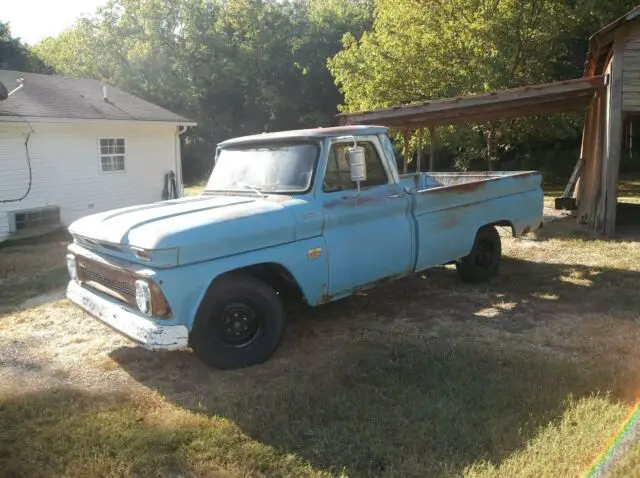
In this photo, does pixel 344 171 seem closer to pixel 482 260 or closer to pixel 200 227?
pixel 200 227

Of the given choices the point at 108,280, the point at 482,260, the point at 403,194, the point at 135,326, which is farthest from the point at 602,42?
the point at 135,326

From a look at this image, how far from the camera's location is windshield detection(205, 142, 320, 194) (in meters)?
5.11

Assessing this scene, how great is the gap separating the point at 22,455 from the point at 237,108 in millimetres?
32488

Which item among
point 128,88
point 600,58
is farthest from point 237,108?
point 600,58

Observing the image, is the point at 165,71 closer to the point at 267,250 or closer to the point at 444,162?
the point at 444,162

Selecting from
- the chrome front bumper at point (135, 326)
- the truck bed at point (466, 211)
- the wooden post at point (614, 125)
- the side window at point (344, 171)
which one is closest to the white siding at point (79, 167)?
the chrome front bumper at point (135, 326)

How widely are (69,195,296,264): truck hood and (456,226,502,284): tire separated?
301 cm

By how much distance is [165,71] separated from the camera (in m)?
33.6

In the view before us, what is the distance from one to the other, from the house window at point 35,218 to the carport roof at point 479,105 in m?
Answer: 8.17

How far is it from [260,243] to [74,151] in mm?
11901

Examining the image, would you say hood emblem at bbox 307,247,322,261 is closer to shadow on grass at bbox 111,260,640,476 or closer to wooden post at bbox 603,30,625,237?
shadow on grass at bbox 111,260,640,476

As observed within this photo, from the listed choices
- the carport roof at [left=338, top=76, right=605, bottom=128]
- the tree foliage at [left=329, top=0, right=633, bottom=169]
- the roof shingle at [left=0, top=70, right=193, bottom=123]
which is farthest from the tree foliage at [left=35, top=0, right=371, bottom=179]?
the carport roof at [left=338, top=76, right=605, bottom=128]

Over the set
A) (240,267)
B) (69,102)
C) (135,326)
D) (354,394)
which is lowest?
(354,394)

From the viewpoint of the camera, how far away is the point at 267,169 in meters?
5.33
